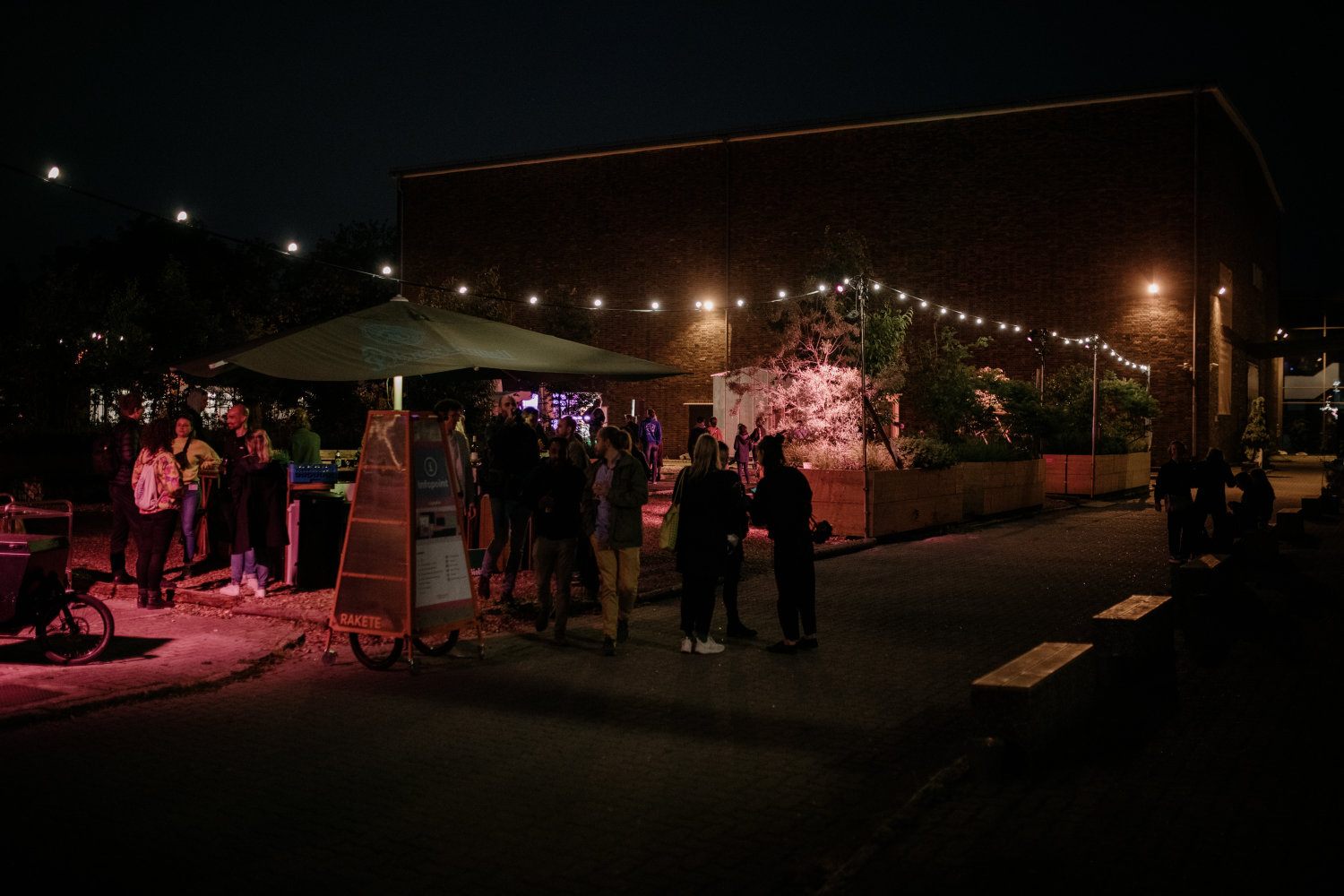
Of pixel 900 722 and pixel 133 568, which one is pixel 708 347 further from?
pixel 900 722

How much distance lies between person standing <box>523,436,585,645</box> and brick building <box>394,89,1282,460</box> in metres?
24.3

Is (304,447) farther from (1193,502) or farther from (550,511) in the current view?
(1193,502)

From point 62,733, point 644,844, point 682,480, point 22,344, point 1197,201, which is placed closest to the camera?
point 644,844

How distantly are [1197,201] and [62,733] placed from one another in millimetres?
35941

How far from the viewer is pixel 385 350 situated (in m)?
10.1

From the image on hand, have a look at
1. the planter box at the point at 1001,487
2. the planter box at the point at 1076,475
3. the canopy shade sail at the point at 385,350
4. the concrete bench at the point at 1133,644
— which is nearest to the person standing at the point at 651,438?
the planter box at the point at 1001,487

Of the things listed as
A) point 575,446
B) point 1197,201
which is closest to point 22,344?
point 575,446

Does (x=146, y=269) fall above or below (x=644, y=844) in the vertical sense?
above

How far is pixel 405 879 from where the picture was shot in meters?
4.06

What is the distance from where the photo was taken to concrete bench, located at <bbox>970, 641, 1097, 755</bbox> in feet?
17.5

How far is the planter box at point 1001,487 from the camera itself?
2020 cm

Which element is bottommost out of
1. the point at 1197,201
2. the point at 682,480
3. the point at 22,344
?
the point at 682,480

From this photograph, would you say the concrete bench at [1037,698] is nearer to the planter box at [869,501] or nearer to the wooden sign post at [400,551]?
the wooden sign post at [400,551]

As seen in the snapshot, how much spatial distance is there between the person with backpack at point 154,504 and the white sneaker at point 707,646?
5014 millimetres
